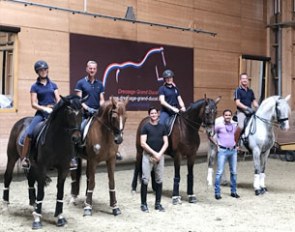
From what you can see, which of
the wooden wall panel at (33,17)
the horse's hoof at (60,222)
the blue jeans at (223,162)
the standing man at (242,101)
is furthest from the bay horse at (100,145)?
the wooden wall panel at (33,17)

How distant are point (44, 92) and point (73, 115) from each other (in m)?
0.74

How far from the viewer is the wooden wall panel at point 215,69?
477 inches

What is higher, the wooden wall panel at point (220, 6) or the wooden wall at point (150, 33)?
the wooden wall panel at point (220, 6)

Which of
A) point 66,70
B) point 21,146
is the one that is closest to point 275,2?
point 66,70

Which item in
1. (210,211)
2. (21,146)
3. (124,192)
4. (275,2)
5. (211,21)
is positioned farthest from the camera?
(275,2)

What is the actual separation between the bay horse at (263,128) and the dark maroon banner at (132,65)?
3764 mm

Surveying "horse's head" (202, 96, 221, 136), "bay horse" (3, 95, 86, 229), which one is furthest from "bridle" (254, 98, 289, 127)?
"bay horse" (3, 95, 86, 229)

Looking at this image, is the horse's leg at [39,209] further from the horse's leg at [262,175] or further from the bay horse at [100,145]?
the horse's leg at [262,175]

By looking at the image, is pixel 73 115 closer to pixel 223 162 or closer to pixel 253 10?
pixel 223 162

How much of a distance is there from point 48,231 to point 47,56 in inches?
196

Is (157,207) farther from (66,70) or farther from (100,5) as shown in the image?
(100,5)

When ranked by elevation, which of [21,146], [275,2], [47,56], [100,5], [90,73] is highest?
[275,2]

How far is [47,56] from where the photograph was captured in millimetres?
9242

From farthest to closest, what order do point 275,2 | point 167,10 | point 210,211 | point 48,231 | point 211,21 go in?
point 275,2
point 211,21
point 167,10
point 210,211
point 48,231
